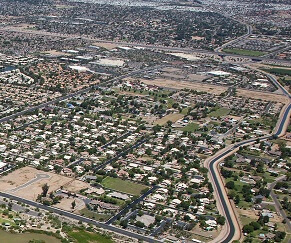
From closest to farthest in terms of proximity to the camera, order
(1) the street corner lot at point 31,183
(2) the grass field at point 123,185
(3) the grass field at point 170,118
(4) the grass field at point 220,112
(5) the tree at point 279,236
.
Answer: (5) the tree at point 279,236 < (1) the street corner lot at point 31,183 < (2) the grass field at point 123,185 < (3) the grass field at point 170,118 < (4) the grass field at point 220,112

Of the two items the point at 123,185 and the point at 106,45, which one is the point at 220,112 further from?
the point at 106,45

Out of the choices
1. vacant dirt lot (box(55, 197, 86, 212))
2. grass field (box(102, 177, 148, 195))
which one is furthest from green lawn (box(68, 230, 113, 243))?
grass field (box(102, 177, 148, 195))

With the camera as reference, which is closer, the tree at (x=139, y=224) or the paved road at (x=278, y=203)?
the tree at (x=139, y=224)

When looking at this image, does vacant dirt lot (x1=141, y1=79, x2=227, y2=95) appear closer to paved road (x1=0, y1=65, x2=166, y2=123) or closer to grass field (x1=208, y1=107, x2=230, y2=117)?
paved road (x1=0, y1=65, x2=166, y2=123)

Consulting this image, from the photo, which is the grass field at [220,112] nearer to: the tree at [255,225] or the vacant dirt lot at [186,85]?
the vacant dirt lot at [186,85]

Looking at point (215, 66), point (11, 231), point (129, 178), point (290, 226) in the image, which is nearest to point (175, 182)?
point (129, 178)

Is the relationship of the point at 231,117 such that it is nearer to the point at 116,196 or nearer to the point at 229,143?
the point at 229,143

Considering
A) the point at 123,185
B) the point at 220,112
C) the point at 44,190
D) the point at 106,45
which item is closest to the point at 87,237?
the point at 44,190

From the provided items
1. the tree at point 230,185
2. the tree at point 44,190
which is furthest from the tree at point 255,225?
the tree at point 44,190
